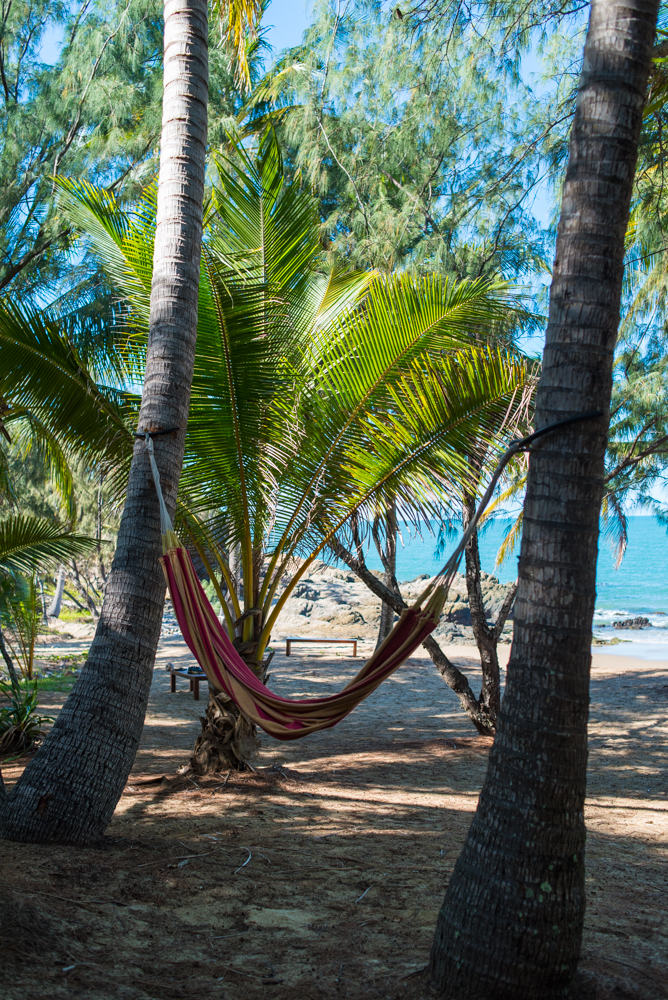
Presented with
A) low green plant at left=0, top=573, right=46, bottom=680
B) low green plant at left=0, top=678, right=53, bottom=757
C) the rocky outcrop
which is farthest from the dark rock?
low green plant at left=0, top=678, right=53, bottom=757

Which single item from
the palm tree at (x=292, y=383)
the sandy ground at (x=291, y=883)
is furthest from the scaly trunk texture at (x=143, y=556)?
the palm tree at (x=292, y=383)

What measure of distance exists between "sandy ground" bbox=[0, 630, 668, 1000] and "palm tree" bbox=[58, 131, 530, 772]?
0.88m

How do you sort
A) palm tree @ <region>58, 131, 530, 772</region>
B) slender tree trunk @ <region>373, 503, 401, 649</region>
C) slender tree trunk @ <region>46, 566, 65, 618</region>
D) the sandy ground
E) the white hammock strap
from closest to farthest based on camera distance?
1. the sandy ground
2. the white hammock strap
3. palm tree @ <region>58, 131, 530, 772</region>
4. slender tree trunk @ <region>373, 503, 401, 649</region>
5. slender tree trunk @ <region>46, 566, 65, 618</region>

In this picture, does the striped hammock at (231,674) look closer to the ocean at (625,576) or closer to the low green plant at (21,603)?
the ocean at (625,576)

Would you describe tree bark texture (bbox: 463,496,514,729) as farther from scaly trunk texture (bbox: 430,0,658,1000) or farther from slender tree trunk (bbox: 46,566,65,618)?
slender tree trunk (bbox: 46,566,65,618)

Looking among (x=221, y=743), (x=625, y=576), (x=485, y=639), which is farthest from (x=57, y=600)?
(x=625, y=576)

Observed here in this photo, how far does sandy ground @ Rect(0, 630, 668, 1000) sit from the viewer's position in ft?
6.66

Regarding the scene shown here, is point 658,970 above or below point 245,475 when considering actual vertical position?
below

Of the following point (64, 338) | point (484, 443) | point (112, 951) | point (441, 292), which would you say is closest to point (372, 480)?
point (484, 443)

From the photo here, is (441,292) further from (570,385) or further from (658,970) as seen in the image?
(658,970)

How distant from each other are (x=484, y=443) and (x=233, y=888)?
2412mm

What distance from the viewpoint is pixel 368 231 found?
21.4ft

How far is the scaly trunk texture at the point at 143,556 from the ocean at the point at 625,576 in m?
1.32

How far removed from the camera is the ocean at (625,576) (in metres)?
14.6
